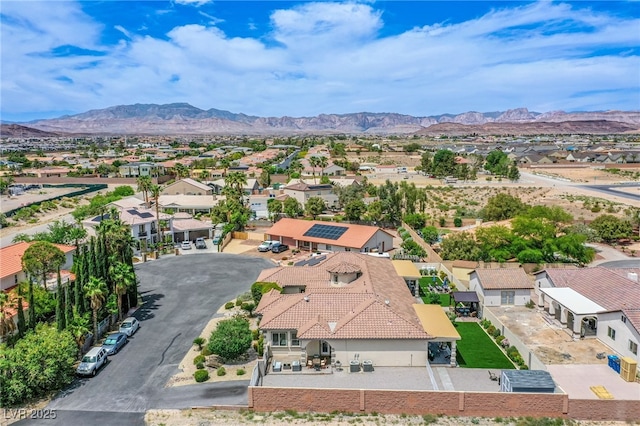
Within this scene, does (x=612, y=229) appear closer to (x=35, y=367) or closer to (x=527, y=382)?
(x=527, y=382)

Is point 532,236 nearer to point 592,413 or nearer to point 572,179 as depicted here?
point 592,413

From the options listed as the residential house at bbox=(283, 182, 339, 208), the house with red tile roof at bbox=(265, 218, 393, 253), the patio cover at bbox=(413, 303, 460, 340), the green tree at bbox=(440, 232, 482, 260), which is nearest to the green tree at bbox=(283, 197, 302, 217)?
the house with red tile roof at bbox=(265, 218, 393, 253)

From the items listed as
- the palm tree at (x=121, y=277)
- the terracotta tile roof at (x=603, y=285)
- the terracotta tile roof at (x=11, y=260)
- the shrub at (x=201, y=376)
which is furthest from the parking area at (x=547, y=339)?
the terracotta tile roof at (x=11, y=260)

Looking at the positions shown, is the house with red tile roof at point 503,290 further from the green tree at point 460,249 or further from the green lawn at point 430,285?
the green tree at point 460,249

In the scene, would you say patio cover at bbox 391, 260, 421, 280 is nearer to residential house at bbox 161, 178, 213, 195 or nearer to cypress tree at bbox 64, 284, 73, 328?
cypress tree at bbox 64, 284, 73, 328

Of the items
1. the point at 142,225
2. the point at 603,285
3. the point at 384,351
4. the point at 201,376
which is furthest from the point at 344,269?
the point at 142,225
